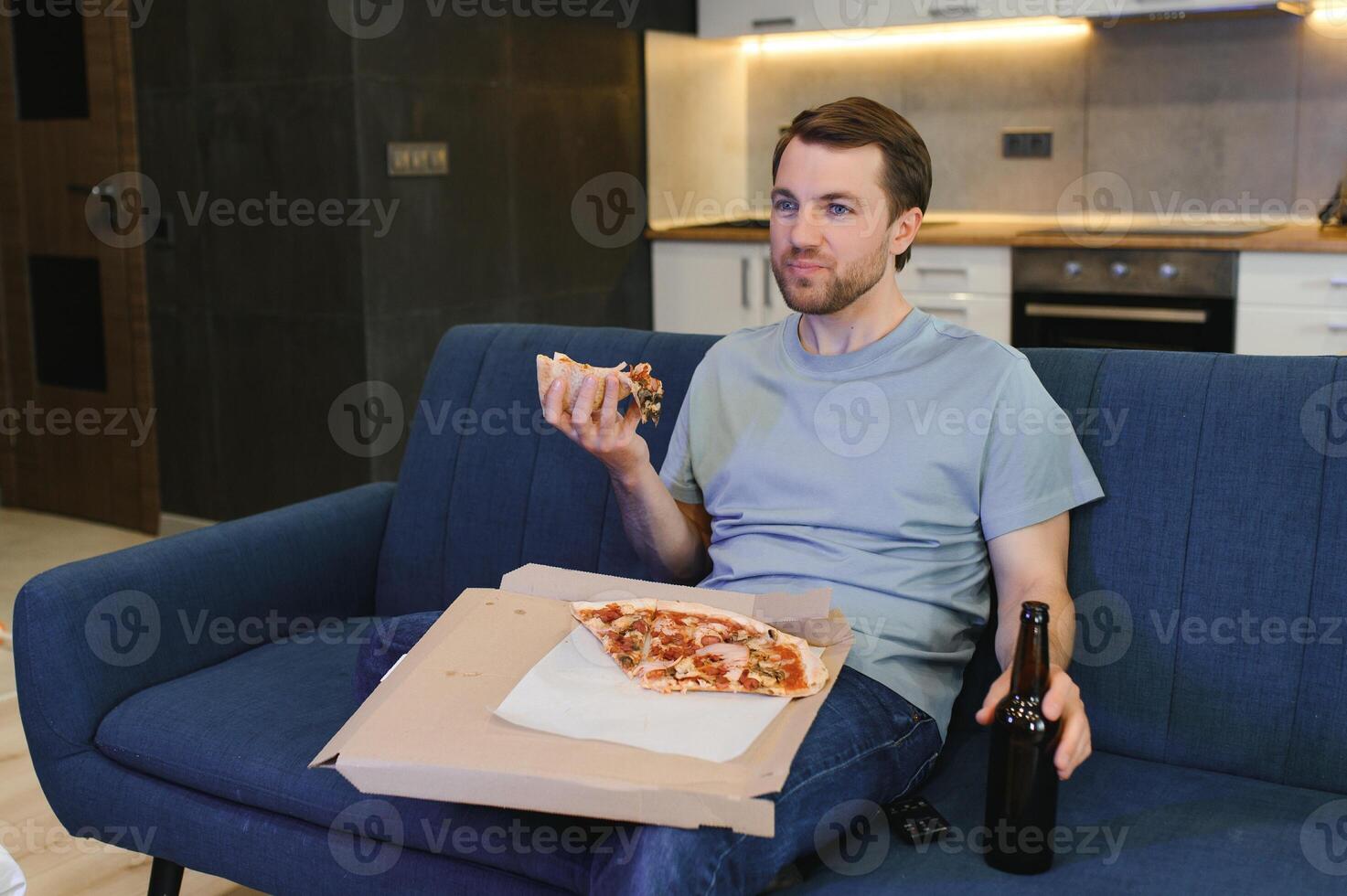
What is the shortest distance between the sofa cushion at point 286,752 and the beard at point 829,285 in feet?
2.36

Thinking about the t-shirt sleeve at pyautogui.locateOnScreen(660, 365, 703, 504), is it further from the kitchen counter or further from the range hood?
the range hood

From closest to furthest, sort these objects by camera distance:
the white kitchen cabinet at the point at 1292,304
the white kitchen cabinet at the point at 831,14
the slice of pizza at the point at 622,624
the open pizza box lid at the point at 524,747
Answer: the open pizza box lid at the point at 524,747 → the slice of pizza at the point at 622,624 → the white kitchen cabinet at the point at 1292,304 → the white kitchen cabinet at the point at 831,14

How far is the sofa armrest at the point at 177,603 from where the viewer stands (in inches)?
73.5

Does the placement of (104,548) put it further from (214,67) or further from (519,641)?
(519,641)

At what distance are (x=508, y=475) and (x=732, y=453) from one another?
52 cm

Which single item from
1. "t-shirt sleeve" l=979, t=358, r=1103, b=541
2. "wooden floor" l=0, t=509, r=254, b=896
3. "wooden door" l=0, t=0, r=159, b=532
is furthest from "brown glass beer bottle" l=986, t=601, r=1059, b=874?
"wooden door" l=0, t=0, r=159, b=532

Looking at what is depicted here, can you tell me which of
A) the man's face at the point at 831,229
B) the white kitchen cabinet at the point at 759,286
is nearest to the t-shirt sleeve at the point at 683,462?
the man's face at the point at 831,229

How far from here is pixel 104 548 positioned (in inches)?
171

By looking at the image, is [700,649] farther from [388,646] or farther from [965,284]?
[965,284]

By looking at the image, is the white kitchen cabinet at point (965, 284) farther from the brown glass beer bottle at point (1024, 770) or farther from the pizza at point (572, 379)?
the brown glass beer bottle at point (1024, 770)

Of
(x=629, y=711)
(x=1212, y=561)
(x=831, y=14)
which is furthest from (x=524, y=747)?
(x=831, y=14)

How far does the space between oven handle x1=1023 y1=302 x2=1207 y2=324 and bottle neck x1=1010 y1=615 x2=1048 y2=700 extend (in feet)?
8.79


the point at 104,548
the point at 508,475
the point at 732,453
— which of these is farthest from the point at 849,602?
the point at 104,548

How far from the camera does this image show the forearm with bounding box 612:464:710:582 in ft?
5.88
